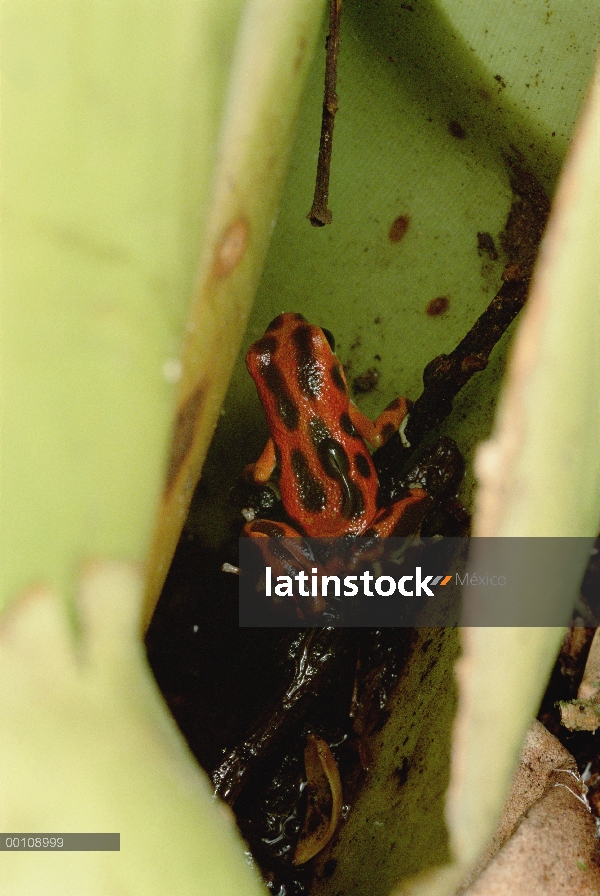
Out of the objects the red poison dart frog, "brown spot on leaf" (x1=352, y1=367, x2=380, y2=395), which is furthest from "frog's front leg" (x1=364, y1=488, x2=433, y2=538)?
"brown spot on leaf" (x1=352, y1=367, x2=380, y2=395)

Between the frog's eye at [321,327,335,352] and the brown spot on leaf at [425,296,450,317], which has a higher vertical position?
the brown spot on leaf at [425,296,450,317]

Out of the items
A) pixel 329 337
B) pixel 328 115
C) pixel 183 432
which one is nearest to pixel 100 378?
pixel 183 432

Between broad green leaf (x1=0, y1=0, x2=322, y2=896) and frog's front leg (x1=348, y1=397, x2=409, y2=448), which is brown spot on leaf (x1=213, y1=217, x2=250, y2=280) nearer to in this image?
broad green leaf (x1=0, y1=0, x2=322, y2=896)

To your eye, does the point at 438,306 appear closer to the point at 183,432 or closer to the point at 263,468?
the point at 263,468

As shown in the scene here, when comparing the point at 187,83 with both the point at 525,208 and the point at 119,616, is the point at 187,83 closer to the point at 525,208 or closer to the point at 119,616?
the point at 119,616

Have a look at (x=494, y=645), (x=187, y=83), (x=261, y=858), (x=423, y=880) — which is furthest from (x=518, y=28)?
(x=261, y=858)

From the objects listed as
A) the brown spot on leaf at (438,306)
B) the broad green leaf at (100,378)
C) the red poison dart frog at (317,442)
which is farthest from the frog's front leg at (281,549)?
the broad green leaf at (100,378)
